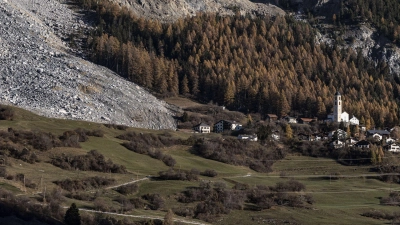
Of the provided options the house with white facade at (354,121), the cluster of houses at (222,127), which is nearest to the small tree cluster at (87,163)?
the cluster of houses at (222,127)

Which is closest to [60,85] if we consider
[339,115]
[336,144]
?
[336,144]

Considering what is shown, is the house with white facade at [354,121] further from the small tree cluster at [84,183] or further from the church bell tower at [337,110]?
the small tree cluster at [84,183]

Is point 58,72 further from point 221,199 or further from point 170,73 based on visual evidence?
point 221,199

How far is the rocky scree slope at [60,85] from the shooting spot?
4710 inches

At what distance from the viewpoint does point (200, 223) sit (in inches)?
2857

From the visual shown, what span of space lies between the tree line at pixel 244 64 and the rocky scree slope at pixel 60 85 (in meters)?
9.15

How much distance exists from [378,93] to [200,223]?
351 ft

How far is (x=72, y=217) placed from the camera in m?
64.1

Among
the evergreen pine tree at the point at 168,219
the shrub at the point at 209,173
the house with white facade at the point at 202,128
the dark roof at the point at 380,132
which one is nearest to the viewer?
the evergreen pine tree at the point at 168,219

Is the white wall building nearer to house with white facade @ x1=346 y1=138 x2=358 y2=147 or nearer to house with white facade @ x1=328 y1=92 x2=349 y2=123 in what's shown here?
house with white facade @ x1=346 y1=138 x2=358 y2=147

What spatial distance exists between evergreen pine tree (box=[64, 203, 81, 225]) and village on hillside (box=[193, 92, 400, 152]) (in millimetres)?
62696

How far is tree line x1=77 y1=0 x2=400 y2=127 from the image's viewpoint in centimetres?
15362

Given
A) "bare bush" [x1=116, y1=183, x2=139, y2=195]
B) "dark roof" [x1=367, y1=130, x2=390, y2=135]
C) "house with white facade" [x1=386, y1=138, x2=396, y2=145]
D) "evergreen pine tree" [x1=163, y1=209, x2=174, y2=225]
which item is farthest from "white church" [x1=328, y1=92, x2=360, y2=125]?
"evergreen pine tree" [x1=163, y1=209, x2=174, y2=225]

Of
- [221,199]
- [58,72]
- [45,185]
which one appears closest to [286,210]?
[221,199]
